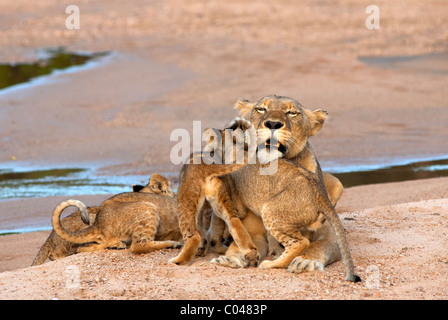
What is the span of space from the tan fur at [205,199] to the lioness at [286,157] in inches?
4.8

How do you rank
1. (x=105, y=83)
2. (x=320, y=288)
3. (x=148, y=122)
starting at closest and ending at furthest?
(x=320, y=288)
(x=148, y=122)
(x=105, y=83)

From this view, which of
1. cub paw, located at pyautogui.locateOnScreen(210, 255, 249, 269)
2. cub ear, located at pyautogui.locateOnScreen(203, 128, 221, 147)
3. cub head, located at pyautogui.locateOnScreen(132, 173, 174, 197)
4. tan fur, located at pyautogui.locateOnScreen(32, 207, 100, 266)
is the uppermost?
cub ear, located at pyautogui.locateOnScreen(203, 128, 221, 147)

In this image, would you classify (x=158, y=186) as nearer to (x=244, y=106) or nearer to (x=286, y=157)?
(x=244, y=106)

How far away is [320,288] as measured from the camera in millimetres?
6617

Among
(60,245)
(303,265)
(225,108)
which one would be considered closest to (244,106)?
(303,265)

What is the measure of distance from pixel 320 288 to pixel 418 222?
104 inches

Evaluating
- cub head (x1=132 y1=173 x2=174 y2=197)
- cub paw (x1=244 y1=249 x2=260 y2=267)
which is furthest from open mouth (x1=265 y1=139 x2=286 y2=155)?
cub head (x1=132 y1=173 x2=174 y2=197)

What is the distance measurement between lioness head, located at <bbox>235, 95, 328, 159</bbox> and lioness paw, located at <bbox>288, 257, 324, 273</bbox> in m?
1.11

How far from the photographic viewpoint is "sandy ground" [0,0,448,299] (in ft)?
22.7

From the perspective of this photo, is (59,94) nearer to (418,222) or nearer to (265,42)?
(265,42)

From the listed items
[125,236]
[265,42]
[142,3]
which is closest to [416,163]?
[125,236]

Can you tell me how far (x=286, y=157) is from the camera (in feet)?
25.4

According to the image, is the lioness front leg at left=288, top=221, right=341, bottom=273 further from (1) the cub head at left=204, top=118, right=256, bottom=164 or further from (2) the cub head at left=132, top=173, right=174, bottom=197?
(2) the cub head at left=132, top=173, right=174, bottom=197

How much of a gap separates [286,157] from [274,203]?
2.37 ft
